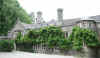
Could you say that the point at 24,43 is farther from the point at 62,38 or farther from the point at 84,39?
the point at 84,39

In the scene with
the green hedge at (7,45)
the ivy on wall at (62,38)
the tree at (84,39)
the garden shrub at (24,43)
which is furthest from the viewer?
the green hedge at (7,45)

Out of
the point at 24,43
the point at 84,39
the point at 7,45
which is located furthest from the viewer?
the point at 7,45

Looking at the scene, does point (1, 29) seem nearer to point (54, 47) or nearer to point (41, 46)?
point (41, 46)

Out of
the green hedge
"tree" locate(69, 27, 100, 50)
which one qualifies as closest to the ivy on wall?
"tree" locate(69, 27, 100, 50)

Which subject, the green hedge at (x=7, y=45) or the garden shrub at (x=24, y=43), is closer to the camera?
the garden shrub at (x=24, y=43)

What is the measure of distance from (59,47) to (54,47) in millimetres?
664

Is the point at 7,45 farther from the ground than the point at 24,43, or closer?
closer

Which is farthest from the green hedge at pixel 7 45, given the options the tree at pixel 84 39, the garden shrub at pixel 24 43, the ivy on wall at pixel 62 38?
the tree at pixel 84 39

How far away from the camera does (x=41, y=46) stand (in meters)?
17.0

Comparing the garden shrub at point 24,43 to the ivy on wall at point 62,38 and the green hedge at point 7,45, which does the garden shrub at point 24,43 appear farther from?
the green hedge at point 7,45

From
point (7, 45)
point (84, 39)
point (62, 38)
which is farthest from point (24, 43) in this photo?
point (84, 39)

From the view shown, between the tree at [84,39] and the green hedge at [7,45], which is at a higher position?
the tree at [84,39]

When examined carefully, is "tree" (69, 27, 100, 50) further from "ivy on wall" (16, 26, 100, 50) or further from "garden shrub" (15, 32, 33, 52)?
"garden shrub" (15, 32, 33, 52)

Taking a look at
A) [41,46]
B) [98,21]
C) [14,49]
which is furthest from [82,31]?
[14,49]
